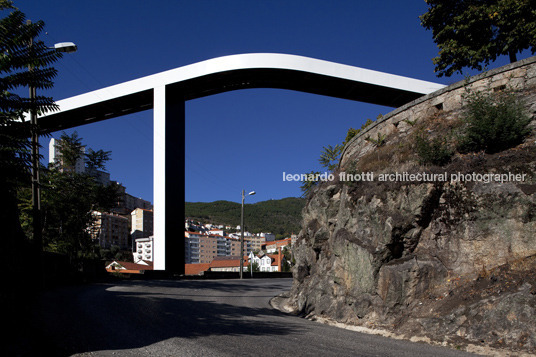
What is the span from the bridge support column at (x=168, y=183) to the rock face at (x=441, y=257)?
756 inches

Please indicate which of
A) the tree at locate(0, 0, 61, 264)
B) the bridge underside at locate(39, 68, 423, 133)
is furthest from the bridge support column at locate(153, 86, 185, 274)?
the tree at locate(0, 0, 61, 264)

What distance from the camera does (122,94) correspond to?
33250 millimetres

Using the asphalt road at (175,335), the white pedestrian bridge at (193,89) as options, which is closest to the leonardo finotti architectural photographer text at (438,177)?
the asphalt road at (175,335)

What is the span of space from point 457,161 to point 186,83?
26.4 m

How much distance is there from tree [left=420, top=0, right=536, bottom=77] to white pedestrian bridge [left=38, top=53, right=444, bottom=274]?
11.8 m

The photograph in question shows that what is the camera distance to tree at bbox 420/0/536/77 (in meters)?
16.9

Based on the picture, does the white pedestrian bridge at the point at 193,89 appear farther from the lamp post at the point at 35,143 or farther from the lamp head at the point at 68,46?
the lamp head at the point at 68,46

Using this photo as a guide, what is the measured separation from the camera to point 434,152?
12.0m

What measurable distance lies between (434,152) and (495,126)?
1.86m

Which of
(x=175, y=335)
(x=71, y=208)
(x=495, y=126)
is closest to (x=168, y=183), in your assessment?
(x=71, y=208)

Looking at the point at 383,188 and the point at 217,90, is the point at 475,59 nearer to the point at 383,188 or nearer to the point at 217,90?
the point at 383,188

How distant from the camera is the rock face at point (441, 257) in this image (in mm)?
7941

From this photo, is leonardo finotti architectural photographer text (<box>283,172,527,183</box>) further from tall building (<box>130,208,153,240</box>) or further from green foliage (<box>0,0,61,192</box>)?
tall building (<box>130,208,153,240</box>)

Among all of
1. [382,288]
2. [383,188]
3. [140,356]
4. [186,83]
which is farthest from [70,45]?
[186,83]
